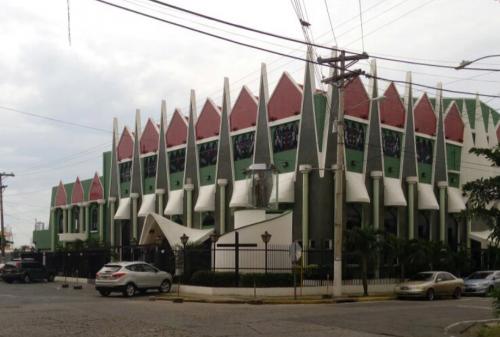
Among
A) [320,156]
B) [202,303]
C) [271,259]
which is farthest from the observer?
[320,156]

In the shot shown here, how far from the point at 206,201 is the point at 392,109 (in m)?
13.5

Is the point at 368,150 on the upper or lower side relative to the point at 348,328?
upper

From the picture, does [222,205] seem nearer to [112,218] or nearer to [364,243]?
[364,243]

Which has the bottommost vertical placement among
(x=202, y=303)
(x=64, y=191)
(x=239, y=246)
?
(x=202, y=303)

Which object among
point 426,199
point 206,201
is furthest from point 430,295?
point 206,201

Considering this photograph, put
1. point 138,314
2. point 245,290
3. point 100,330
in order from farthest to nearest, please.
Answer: point 245,290
point 138,314
point 100,330

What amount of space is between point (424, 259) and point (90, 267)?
20.6 meters

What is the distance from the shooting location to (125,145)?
184 ft

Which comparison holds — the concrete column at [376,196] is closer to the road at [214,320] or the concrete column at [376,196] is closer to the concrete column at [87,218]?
the road at [214,320]

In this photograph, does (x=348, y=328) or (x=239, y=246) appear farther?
(x=239, y=246)

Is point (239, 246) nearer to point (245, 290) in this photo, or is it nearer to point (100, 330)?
point (245, 290)

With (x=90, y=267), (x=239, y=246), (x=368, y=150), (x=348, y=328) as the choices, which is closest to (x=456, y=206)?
(x=368, y=150)

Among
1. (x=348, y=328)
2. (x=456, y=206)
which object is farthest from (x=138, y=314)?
(x=456, y=206)

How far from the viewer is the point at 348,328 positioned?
16.4m
